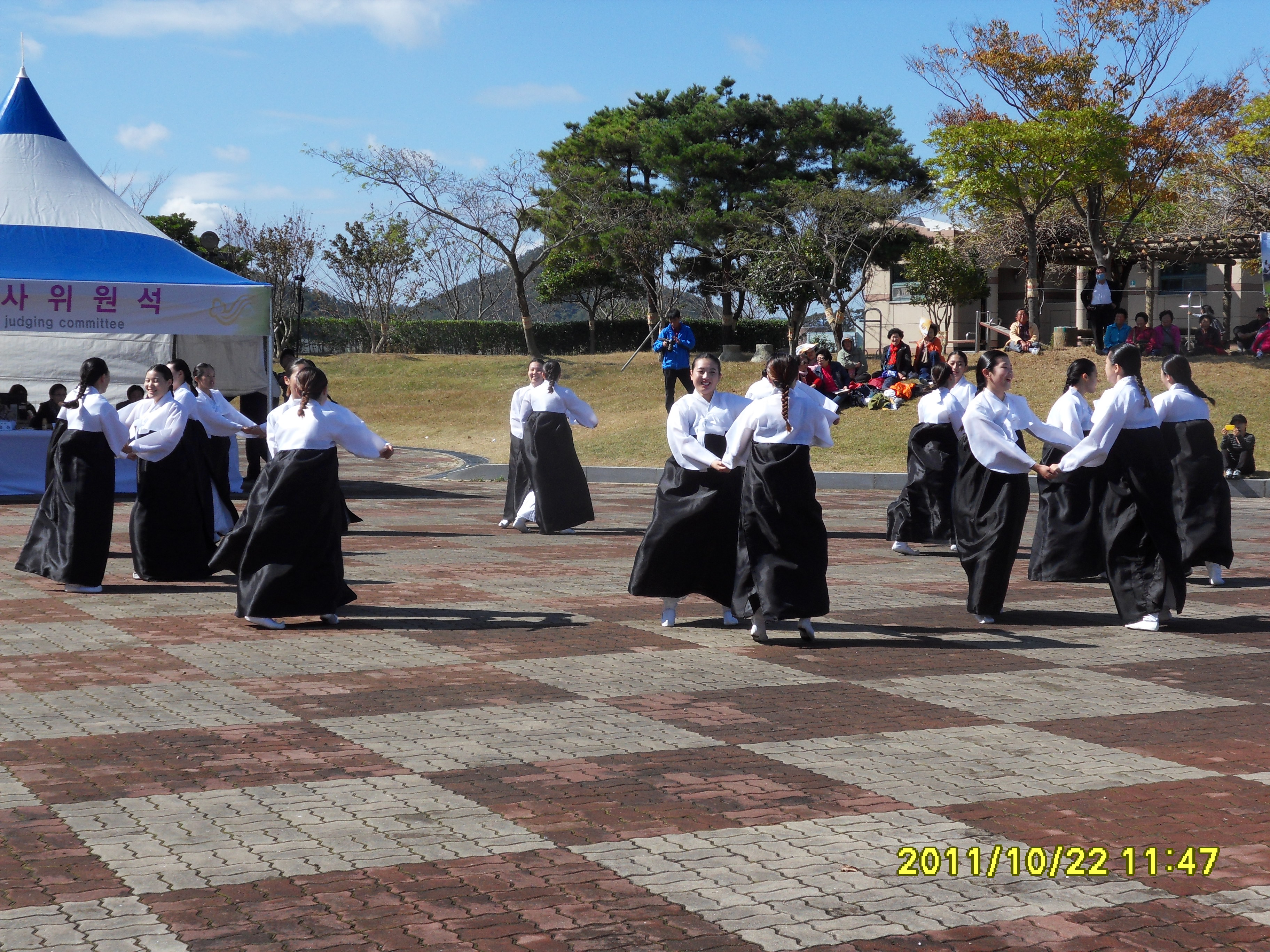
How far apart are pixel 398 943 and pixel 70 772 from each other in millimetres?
2263

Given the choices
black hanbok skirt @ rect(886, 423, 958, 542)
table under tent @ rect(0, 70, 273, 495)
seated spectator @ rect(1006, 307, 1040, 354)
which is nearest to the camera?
black hanbok skirt @ rect(886, 423, 958, 542)

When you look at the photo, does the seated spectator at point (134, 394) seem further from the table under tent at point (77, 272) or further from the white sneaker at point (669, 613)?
the white sneaker at point (669, 613)

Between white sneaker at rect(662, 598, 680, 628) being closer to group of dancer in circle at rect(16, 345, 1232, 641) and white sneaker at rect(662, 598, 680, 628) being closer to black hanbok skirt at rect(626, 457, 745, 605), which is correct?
group of dancer in circle at rect(16, 345, 1232, 641)

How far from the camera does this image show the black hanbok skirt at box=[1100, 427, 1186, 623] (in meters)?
8.80

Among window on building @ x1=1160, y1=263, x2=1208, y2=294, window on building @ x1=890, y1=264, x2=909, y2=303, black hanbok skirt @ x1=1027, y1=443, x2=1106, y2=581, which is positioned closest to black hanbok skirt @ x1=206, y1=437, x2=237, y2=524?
black hanbok skirt @ x1=1027, y1=443, x2=1106, y2=581

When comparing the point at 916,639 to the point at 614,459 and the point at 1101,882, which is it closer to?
the point at 1101,882

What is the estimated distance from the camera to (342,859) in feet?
14.4

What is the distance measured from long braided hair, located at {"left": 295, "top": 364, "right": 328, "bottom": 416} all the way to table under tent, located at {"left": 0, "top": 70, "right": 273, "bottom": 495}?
9.75 m

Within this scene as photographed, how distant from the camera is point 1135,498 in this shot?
8859 millimetres

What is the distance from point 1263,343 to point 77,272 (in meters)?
23.2

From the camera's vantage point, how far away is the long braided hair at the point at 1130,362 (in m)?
8.90

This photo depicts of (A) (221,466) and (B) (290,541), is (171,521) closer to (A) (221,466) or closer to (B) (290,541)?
(B) (290,541)

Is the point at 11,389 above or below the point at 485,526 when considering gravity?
above

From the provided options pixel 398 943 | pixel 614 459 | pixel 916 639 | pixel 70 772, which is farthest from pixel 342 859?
pixel 614 459
